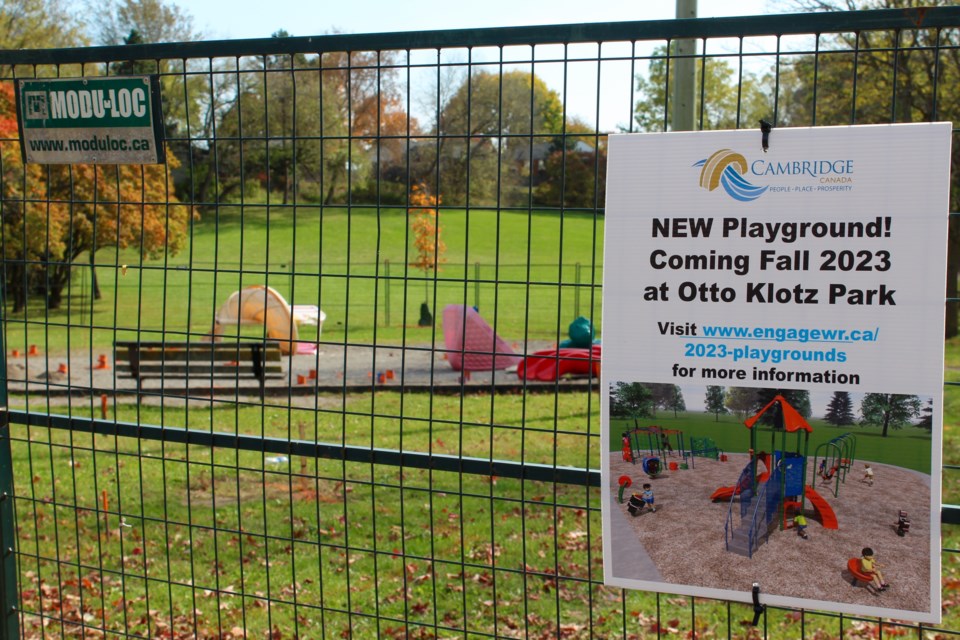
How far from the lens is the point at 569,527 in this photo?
283 inches

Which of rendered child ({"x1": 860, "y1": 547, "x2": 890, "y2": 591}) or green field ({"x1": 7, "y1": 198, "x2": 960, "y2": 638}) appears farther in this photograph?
green field ({"x1": 7, "y1": 198, "x2": 960, "y2": 638})

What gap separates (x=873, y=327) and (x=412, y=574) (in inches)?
167

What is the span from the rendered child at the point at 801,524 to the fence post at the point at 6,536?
9.37 ft

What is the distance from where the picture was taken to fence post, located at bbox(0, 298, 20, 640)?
368 centimetres

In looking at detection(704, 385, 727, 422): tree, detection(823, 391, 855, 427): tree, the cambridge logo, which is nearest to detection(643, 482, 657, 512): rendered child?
detection(704, 385, 727, 422): tree

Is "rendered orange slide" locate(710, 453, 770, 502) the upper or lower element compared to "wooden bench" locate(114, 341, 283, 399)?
upper

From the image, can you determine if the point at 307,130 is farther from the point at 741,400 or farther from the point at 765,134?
the point at 741,400

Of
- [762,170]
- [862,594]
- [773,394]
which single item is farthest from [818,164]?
[862,594]

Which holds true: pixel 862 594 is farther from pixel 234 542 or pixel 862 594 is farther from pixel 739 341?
pixel 234 542

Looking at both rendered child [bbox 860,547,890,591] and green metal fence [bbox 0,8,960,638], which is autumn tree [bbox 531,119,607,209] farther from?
rendered child [bbox 860,547,890,591]

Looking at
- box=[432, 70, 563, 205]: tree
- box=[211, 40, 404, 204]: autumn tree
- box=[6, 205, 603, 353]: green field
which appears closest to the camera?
box=[432, 70, 563, 205]: tree

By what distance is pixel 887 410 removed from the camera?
2.41 m

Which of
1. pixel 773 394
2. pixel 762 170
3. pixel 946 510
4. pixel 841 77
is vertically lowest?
pixel 946 510

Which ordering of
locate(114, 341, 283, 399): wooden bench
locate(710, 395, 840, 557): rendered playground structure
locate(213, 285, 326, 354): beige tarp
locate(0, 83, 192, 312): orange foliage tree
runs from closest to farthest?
locate(710, 395, 840, 557): rendered playground structure
locate(114, 341, 283, 399): wooden bench
locate(0, 83, 192, 312): orange foliage tree
locate(213, 285, 326, 354): beige tarp
